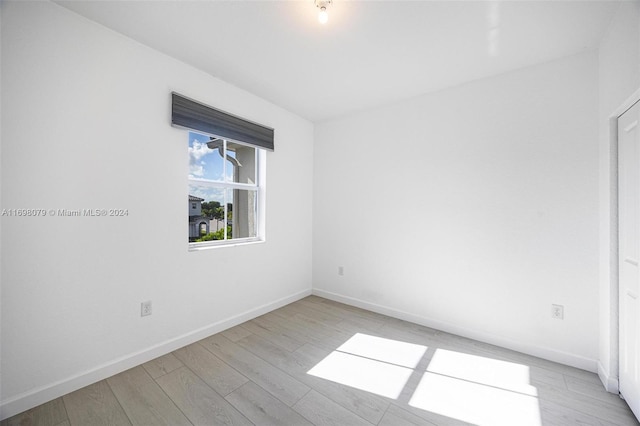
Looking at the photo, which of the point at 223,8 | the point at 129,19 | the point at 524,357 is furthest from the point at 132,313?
the point at 524,357

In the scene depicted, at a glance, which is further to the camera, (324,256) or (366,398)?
(324,256)

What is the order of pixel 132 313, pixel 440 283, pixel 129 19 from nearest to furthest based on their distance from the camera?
pixel 129 19
pixel 132 313
pixel 440 283

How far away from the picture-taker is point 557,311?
89.5 inches

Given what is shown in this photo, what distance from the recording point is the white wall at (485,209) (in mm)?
2203

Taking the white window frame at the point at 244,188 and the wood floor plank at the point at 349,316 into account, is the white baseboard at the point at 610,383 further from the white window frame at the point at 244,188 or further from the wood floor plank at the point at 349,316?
the white window frame at the point at 244,188

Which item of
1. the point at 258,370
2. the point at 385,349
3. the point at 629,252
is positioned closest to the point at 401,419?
the point at 385,349

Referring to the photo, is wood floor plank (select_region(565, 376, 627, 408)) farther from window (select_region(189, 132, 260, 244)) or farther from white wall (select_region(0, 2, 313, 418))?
window (select_region(189, 132, 260, 244))

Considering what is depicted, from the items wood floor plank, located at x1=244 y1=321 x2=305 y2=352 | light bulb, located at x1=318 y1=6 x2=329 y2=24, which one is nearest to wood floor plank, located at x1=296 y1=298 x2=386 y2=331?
wood floor plank, located at x1=244 y1=321 x2=305 y2=352

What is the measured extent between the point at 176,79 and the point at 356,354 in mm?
2961

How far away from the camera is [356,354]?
2.37 m

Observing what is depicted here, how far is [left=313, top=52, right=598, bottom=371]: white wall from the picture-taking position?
220 centimetres

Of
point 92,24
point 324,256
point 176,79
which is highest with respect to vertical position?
point 92,24

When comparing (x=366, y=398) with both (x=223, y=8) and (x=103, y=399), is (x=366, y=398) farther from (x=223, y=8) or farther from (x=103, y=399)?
(x=223, y=8)

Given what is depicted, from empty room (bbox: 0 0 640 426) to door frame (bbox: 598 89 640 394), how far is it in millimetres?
11
